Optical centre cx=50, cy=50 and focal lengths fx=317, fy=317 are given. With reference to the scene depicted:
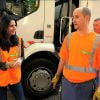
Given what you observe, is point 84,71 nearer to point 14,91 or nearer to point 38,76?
point 14,91

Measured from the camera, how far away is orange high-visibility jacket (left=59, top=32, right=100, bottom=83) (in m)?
3.33

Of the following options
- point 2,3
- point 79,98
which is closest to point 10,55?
point 79,98

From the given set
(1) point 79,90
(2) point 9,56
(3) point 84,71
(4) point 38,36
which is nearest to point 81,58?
(3) point 84,71

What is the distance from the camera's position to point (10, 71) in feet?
12.9

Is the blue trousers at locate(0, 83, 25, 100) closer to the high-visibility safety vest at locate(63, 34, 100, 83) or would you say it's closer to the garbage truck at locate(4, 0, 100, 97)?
the high-visibility safety vest at locate(63, 34, 100, 83)

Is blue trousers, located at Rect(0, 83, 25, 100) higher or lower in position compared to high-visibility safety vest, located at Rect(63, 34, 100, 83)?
lower

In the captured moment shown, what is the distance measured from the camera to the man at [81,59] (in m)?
3.33

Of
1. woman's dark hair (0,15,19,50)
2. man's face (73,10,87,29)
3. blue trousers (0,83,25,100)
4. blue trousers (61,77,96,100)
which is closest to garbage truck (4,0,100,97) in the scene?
blue trousers (0,83,25,100)

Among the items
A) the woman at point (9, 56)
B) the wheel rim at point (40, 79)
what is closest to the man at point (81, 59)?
the woman at point (9, 56)

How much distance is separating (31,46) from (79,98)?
8.27ft

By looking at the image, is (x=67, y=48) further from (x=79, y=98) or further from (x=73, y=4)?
(x=73, y=4)

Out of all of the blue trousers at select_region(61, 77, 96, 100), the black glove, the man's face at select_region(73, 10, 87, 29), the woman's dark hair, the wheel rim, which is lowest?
the wheel rim

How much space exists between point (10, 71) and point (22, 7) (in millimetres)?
2176

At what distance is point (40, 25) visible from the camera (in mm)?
5883
